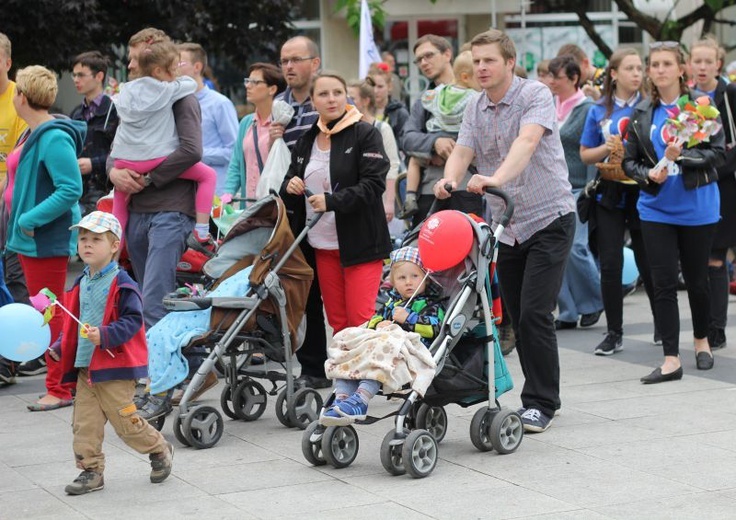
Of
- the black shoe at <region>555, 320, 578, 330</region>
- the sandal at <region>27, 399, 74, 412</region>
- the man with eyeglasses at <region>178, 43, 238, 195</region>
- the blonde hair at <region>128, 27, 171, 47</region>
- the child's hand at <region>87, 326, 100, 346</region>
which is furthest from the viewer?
the black shoe at <region>555, 320, 578, 330</region>

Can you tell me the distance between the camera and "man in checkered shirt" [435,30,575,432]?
710cm

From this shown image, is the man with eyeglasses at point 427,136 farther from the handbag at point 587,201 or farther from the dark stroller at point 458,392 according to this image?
the dark stroller at point 458,392

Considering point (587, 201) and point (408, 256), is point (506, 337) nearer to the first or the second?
point (587, 201)

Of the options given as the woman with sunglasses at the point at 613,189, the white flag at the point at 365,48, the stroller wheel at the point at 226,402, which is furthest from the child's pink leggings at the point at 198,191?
the white flag at the point at 365,48

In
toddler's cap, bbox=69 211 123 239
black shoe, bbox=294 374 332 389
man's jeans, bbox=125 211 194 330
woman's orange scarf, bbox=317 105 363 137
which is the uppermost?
woman's orange scarf, bbox=317 105 363 137

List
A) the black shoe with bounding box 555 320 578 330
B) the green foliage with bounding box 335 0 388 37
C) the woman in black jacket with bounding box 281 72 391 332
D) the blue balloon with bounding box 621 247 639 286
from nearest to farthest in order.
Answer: the woman in black jacket with bounding box 281 72 391 332, the black shoe with bounding box 555 320 578 330, the blue balloon with bounding box 621 247 639 286, the green foliage with bounding box 335 0 388 37

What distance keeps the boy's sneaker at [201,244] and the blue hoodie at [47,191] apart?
0.77m

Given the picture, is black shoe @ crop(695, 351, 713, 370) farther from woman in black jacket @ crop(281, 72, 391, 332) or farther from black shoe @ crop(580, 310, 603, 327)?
woman in black jacket @ crop(281, 72, 391, 332)

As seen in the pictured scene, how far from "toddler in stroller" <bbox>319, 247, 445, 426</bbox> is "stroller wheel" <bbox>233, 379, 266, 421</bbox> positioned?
1.32 meters

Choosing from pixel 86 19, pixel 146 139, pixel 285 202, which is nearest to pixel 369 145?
pixel 285 202

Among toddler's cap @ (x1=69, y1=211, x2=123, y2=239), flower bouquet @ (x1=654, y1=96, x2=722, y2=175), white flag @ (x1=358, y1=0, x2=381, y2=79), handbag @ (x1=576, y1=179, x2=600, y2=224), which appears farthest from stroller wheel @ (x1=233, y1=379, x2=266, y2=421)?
white flag @ (x1=358, y1=0, x2=381, y2=79)

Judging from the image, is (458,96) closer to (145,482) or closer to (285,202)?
(285,202)

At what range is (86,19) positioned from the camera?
52.4 feet

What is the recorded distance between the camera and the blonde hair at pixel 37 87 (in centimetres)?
844
